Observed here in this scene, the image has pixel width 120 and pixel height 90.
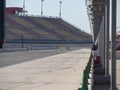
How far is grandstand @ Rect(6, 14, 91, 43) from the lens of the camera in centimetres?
15050

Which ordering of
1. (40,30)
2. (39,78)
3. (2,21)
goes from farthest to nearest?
(40,30)
(39,78)
(2,21)

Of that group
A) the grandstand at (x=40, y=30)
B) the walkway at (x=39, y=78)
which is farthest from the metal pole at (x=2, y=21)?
the grandstand at (x=40, y=30)

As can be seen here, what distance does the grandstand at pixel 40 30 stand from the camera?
15050 centimetres

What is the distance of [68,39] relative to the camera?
169 m

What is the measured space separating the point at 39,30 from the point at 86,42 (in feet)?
68.0

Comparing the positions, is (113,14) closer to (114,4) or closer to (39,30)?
(114,4)

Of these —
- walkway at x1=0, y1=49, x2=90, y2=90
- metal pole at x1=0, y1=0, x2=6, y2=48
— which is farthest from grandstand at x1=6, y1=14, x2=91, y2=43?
metal pole at x1=0, y1=0, x2=6, y2=48

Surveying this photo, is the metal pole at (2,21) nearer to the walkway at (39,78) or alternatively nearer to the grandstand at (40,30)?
the walkway at (39,78)

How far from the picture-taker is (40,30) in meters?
164

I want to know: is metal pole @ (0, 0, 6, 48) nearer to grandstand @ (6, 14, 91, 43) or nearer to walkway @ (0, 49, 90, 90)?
walkway @ (0, 49, 90, 90)

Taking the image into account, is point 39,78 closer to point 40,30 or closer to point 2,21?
point 2,21

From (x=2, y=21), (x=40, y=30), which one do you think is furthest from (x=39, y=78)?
(x=40, y=30)

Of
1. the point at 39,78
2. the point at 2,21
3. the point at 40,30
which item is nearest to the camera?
the point at 2,21

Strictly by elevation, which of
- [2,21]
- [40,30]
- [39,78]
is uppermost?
[2,21]
